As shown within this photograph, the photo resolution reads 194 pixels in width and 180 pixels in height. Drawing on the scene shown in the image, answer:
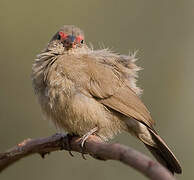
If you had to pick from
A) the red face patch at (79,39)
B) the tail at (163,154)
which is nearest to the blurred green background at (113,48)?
the tail at (163,154)

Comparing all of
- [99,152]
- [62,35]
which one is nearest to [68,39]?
[62,35]

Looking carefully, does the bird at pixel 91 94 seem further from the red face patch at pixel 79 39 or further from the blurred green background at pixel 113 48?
the blurred green background at pixel 113 48

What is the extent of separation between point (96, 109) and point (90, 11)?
395cm

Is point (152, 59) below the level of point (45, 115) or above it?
above

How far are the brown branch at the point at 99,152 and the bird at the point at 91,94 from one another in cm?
25

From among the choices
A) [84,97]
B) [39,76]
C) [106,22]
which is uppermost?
[106,22]

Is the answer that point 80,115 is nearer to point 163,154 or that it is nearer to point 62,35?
point 163,154

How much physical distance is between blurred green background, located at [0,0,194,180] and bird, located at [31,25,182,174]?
1.75 meters

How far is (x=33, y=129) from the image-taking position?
7.47m

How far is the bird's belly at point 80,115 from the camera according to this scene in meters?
4.78

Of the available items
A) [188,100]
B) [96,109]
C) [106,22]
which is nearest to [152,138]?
[96,109]

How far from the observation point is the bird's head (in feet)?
17.8

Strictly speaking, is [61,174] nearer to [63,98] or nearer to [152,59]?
[152,59]

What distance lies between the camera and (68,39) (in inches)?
215
